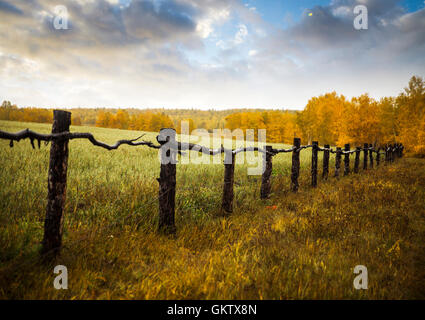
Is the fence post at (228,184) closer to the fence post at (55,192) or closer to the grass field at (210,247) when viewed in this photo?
the grass field at (210,247)

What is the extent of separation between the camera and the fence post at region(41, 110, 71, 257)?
226cm

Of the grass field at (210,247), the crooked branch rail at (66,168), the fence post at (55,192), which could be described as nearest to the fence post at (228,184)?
the crooked branch rail at (66,168)

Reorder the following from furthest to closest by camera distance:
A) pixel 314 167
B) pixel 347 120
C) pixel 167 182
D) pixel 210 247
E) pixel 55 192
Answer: pixel 347 120 < pixel 314 167 < pixel 167 182 < pixel 210 247 < pixel 55 192

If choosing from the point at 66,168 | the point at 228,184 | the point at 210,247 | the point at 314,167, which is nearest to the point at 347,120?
the point at 314,167

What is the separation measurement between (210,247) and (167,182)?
123 cm

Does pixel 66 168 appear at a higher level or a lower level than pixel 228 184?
higher

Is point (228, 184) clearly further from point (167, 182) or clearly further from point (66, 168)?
point (66, 168)

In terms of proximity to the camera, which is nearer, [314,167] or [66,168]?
[66,168]

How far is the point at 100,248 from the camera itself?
2.53m

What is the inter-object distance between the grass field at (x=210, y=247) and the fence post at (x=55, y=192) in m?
0.18

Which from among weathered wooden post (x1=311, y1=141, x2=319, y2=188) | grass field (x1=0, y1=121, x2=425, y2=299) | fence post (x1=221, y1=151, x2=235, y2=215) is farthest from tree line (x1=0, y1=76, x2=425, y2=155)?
fence post (x1=221, y1=151, x2=235, y2=215)

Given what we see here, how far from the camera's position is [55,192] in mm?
2270

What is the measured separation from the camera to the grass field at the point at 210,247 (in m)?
1.99

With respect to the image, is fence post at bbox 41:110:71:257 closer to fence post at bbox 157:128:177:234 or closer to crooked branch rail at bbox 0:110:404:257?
crooked branch rail at bbox 0:110:404:257
